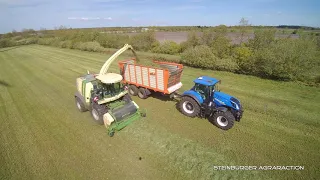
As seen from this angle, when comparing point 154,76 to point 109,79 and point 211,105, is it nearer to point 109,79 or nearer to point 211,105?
point 109,79

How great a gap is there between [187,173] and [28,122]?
8426mm

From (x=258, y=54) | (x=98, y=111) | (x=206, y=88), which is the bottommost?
(x=98, y=111)

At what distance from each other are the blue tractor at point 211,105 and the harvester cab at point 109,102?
2.51 meters

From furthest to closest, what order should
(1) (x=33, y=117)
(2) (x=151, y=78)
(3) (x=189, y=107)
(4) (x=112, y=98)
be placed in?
1. (2) (x=151, y=78)
2. (1) (x=33, y=117)
3. (3) (x=189, y=107)
4. (4) (x=112, y=98)

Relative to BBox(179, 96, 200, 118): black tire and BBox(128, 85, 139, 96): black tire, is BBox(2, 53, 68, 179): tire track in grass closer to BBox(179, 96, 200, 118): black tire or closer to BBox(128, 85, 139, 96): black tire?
BBox(128, 85, 139, 96): black tire

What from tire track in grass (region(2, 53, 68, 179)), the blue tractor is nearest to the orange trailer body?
the blue tractor

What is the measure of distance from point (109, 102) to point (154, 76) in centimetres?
307

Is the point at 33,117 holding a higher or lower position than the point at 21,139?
higher

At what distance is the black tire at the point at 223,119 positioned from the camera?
297 inches

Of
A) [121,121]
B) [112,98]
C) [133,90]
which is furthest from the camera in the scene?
[133,90]

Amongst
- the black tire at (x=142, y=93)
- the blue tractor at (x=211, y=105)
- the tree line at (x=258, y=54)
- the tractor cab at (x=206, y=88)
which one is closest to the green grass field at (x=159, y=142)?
the black tire at (x=142, y=93)

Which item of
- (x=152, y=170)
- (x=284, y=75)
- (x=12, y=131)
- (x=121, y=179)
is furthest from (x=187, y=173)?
(x=284, y=75)

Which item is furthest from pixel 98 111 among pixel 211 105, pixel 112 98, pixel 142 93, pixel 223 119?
pixel 223 119

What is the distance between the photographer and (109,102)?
8516mm
